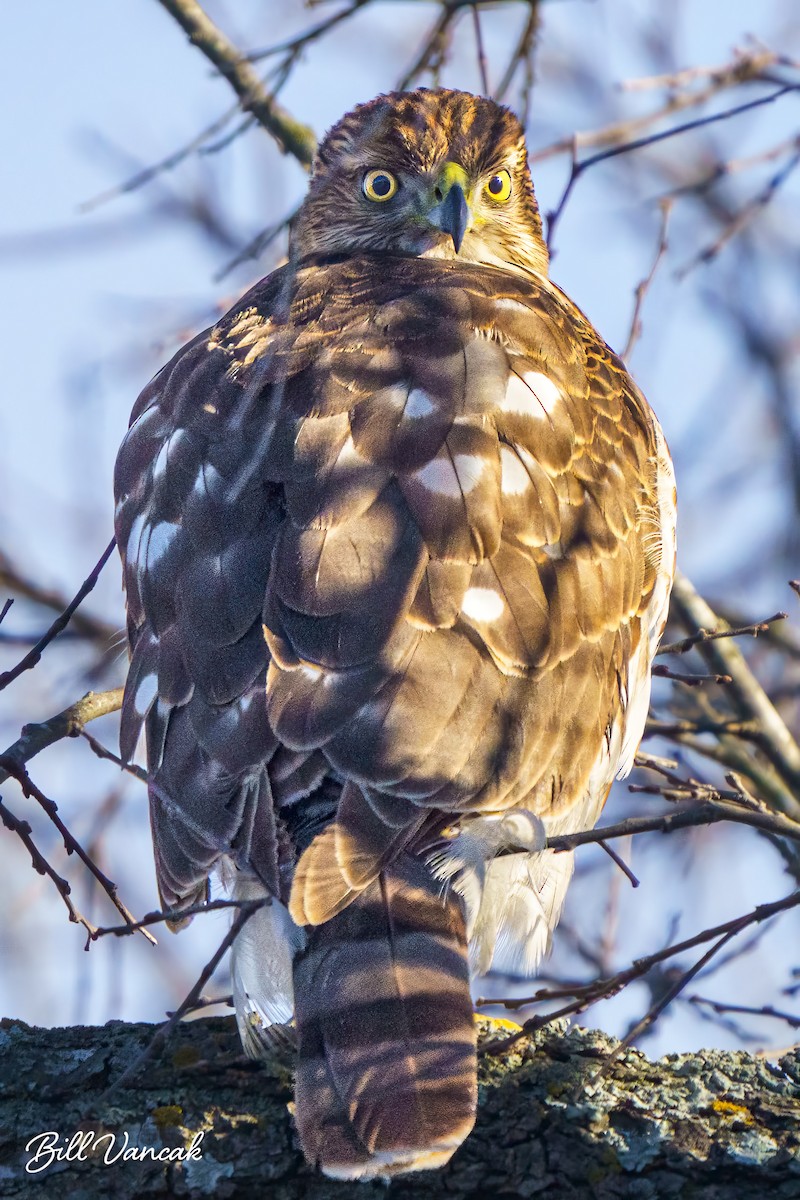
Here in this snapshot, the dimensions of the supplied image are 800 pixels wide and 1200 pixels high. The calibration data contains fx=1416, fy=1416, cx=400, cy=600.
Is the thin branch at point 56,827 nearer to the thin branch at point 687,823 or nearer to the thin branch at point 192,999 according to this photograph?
the thin branch at point 192,999

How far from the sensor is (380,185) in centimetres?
447

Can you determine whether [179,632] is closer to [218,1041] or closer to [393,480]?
[393,480]

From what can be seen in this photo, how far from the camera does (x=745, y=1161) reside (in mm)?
2340

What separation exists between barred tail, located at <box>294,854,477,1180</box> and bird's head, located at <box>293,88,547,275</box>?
7.55 feet

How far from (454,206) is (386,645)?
1.98 meters

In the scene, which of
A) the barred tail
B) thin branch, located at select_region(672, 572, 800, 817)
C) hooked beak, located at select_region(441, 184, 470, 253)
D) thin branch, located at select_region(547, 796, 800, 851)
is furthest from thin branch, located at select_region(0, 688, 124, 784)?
hooked beak, located at select_region(441, 184, 470, 253)

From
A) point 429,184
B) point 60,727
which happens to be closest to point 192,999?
point 60,727

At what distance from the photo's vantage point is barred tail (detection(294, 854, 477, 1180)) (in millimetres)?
2256

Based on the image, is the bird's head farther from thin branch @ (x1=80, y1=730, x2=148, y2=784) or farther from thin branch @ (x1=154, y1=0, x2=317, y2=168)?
thin branch @ (x1=80, y1=730, x2=148, y2=784)

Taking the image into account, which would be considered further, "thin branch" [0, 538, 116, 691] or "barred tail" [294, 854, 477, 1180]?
"thin branch" [0, 538, 116, 691]

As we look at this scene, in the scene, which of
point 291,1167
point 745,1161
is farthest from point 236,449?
point 745,1161

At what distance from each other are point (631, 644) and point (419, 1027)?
47.2 inches

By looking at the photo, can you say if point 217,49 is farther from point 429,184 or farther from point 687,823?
point 687,823

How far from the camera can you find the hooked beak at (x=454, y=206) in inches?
163
